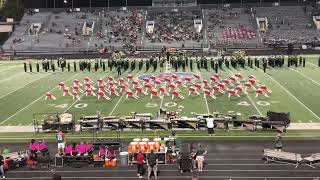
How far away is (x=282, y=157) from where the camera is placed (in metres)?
15.8

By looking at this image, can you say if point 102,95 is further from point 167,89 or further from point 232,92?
point 232,92

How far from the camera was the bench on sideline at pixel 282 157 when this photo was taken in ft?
51.2

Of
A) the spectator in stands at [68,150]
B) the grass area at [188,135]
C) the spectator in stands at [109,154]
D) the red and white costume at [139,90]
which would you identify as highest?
the red and white costume at [139,90]

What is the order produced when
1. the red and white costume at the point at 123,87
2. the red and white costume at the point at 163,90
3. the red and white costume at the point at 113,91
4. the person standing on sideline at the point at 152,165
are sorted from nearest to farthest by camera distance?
1. the person standing on sideline at the point at 152,165
2. the red and white costume at the point at 163,90
3. the red and white costume at the point at 113,91
4. the red and white costume at the point at 123,87

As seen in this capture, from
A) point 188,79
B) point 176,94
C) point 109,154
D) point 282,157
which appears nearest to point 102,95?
point 176,94

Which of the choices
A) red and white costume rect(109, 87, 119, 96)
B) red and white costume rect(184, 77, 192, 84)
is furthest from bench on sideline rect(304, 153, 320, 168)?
red and white costume rect(184, 77, 192, 84)

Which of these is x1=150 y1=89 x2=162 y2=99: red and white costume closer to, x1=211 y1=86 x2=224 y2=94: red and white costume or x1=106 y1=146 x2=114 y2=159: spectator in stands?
x1=211 y1=86 x2=224 y2=94: red and white costume

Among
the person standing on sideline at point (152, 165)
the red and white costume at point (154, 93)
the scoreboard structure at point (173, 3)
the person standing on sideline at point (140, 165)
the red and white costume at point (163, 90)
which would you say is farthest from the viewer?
the scoreboard structure at point (173, 3)

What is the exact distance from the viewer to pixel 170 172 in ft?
49.5

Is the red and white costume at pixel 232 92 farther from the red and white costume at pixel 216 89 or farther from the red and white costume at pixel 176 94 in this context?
the red and white costume at pixel 176 94

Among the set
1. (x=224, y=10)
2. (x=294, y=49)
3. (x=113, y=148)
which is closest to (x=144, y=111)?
(x=113, y=148)

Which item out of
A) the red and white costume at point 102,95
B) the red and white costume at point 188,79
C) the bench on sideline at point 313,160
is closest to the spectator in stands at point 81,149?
the bench on sideline at point 313,160

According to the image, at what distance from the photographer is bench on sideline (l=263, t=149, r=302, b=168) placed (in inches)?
614

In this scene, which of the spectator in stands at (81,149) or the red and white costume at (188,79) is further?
the red and white costume at (188,79)
